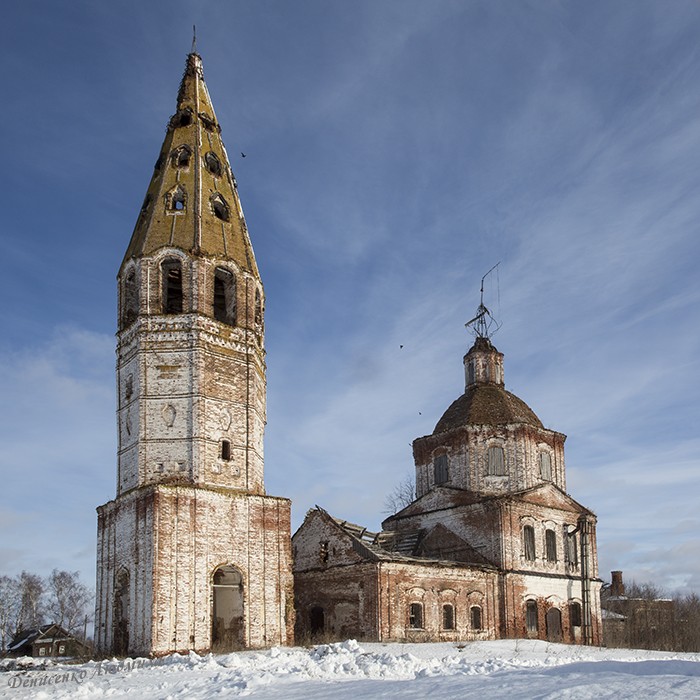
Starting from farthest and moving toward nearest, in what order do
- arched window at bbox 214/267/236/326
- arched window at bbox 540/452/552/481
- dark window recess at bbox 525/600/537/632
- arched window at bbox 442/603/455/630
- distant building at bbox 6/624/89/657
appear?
distant building at bbox 6/624/89/657
arched window at bbox 540/452/552/481
dark window recess at bbox 525/600/537/632
arched window at bbox 442/603/455/630
arched window at bbox 214/267/236/326

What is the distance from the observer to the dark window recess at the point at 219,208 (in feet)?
87.0

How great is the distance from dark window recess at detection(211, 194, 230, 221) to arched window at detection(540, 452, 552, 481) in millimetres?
16033

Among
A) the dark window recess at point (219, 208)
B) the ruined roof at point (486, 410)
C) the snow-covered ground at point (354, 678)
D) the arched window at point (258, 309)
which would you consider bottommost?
the snow-covered ground at point (354, 678)

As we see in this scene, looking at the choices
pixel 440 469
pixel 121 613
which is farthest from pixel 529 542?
pixel 121 613

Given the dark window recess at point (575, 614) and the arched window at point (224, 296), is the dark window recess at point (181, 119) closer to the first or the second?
the arched window at point (224, 296)

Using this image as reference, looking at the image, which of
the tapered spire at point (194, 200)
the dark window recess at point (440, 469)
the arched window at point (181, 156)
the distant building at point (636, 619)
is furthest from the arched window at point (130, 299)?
the distant building at point (636, 619)

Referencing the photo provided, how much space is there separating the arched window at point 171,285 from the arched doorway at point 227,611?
7917mm

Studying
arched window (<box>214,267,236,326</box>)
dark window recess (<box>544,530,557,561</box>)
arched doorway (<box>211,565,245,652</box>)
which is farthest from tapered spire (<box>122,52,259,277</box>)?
dark window recess (<box>544,530,557,561</box>)

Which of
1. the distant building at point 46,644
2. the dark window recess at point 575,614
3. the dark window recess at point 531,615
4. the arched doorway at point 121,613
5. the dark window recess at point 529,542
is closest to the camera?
the arched doorway at point 121,613

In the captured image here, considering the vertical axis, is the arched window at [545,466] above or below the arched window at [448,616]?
above

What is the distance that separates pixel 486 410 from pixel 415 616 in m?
10.1

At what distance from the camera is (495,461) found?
106 ft

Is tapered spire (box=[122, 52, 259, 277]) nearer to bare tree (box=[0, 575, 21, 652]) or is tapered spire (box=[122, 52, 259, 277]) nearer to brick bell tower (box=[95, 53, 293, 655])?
brick bell tower (box=[95, 53, 293, 655])

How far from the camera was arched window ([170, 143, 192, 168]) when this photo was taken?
2706 cm
